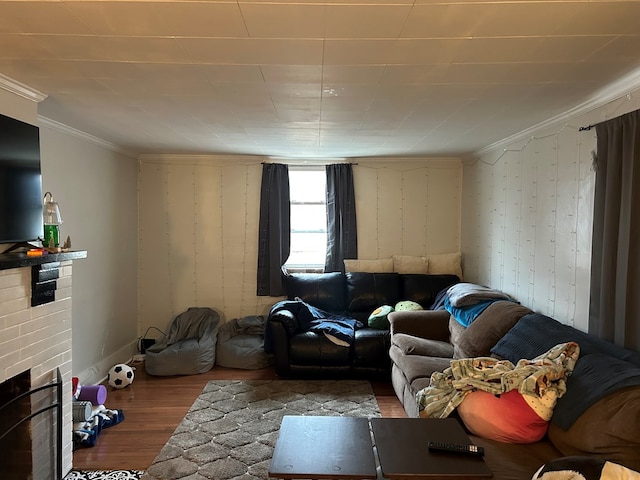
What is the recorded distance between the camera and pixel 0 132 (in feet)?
Result: 7.47

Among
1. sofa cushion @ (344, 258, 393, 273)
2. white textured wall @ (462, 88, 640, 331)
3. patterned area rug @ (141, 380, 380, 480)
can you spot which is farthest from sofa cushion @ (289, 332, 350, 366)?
white textured wall @ (462, 88, 640, 331)

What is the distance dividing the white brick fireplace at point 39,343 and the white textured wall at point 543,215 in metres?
3.25

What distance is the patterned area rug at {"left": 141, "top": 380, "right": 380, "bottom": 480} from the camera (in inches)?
107

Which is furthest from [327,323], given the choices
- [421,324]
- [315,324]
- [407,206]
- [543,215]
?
[543,215]

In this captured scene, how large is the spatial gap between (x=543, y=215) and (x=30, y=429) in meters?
3.66

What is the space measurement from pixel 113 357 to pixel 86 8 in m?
3.76

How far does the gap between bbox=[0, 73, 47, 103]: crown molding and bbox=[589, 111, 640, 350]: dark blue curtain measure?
10.8ft

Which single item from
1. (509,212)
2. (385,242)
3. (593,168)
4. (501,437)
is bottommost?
(501,437)

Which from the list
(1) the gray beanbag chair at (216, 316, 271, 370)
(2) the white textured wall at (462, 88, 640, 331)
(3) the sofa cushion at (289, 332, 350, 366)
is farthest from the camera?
(1) the gray beanbag chair at (216, 316, 271, 370)

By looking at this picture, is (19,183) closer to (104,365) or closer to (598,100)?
(104,365)

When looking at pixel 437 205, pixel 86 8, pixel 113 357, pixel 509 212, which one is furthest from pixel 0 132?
pixel 437 205

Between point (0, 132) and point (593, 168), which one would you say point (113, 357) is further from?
point (593, 168)

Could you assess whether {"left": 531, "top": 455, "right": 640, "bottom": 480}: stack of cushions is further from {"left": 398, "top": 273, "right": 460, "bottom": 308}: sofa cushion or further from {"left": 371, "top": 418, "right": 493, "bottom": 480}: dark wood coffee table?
{"left": 398, "top": 273, "right": 460, "bottom": 308}: sofa cushion

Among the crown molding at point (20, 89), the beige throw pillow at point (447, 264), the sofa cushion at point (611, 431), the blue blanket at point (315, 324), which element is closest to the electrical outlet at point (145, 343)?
the blue blanket at point (315, 324)
